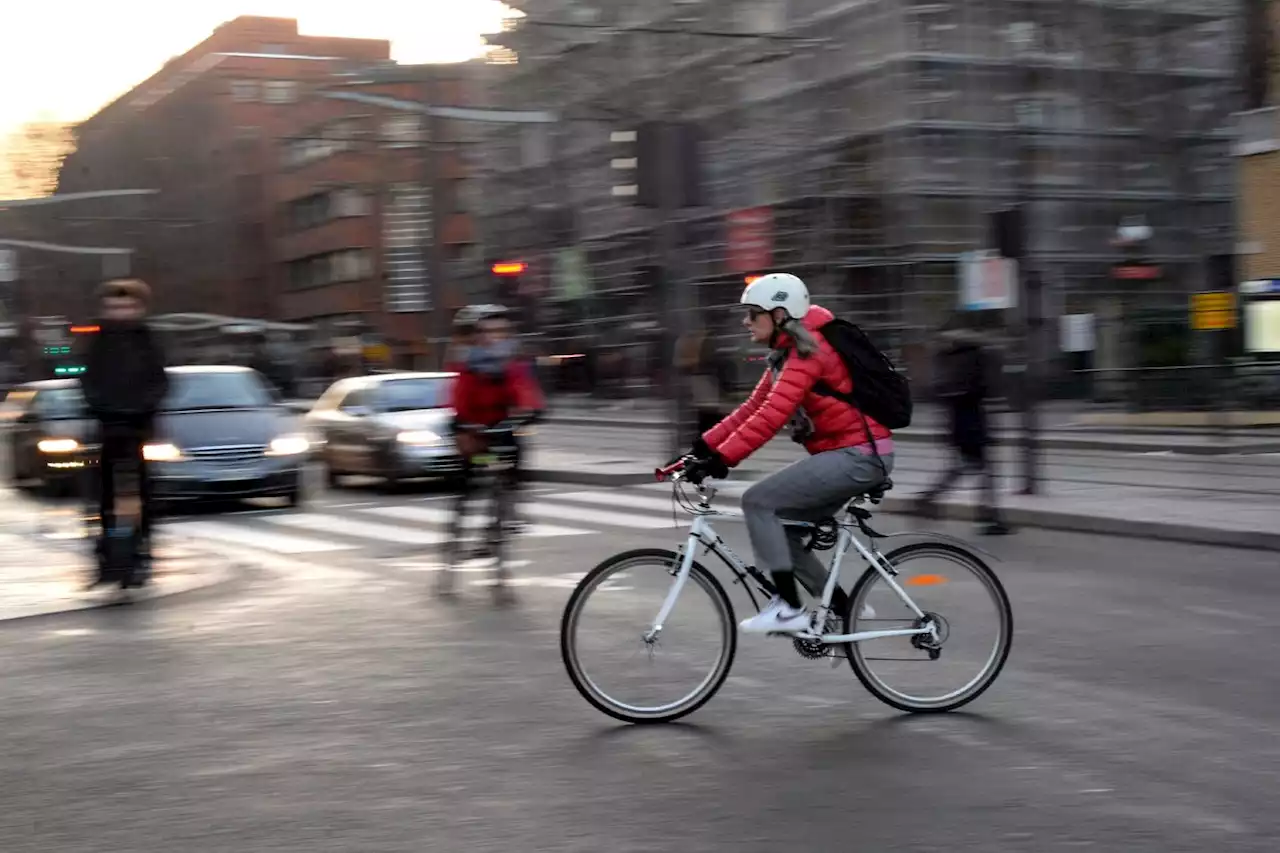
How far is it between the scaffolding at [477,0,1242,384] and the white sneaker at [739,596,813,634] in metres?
29.7

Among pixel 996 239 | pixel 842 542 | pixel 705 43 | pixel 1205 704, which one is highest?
pixel 705 43

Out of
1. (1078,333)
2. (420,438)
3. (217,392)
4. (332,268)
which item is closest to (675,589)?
(217,392)

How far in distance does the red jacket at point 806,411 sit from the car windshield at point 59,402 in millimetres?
15142

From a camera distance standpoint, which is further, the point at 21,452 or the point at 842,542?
the point at 21,452

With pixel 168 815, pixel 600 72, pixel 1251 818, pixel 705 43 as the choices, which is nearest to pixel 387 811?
pixel 168 815

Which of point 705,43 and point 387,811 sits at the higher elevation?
point 705,43

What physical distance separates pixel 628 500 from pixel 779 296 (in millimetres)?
11245

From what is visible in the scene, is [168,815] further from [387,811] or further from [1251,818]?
[1251,818]

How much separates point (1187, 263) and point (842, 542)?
39.0m

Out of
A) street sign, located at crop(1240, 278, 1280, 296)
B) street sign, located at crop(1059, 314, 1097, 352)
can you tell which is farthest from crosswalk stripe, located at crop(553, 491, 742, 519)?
street sign, located at crop(1059, 314, 1097, 352)

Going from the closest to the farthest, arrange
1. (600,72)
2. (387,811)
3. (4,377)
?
(387,811) < (600,72) < (4,377)

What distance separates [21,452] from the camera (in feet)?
69.4

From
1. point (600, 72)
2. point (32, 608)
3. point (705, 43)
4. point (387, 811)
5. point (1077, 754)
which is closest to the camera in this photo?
point (387, 811)

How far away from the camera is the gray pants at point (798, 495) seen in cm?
665
